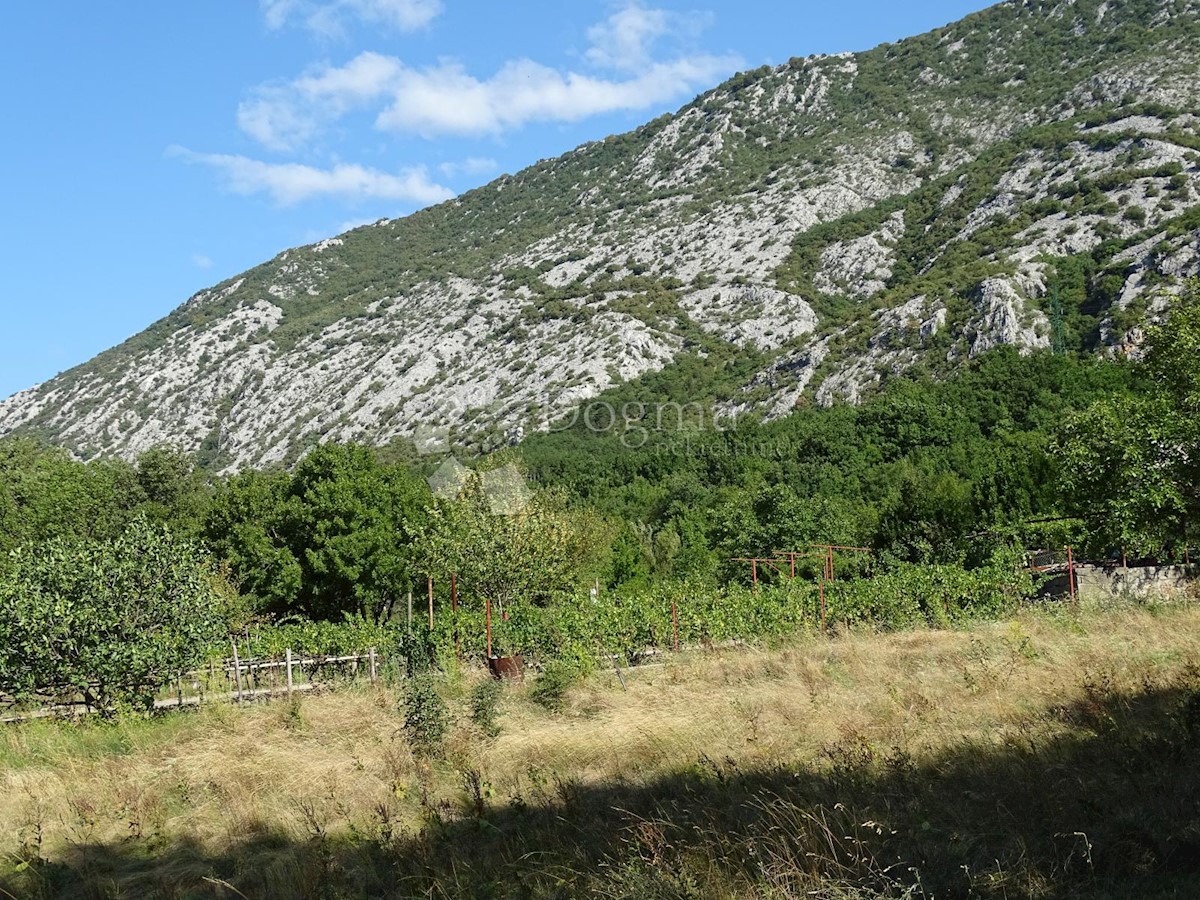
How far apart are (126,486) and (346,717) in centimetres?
3695

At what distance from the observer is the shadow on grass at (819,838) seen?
4984 millimetres

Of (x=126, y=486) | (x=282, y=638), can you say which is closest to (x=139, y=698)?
(x=282, y=638)

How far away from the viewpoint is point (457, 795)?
324 inches

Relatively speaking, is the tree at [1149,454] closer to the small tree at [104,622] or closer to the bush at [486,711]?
the bush at [486,711]

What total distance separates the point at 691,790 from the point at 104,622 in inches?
395

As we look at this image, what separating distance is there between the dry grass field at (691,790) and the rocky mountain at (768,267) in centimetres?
5454

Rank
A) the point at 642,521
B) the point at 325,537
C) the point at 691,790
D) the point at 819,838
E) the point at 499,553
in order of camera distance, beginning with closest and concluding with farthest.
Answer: the point at 819,838, the point at 691,790, the point at 499,553, the point at 325,537, the point at 642,521

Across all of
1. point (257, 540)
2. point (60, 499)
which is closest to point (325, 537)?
point (257, 540)

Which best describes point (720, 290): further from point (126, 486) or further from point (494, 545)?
point (494, 545)

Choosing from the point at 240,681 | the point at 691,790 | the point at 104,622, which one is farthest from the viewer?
the point at 240,681

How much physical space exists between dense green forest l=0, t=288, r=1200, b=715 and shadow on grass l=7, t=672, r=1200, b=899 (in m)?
7.21

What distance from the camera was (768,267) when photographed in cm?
10681
